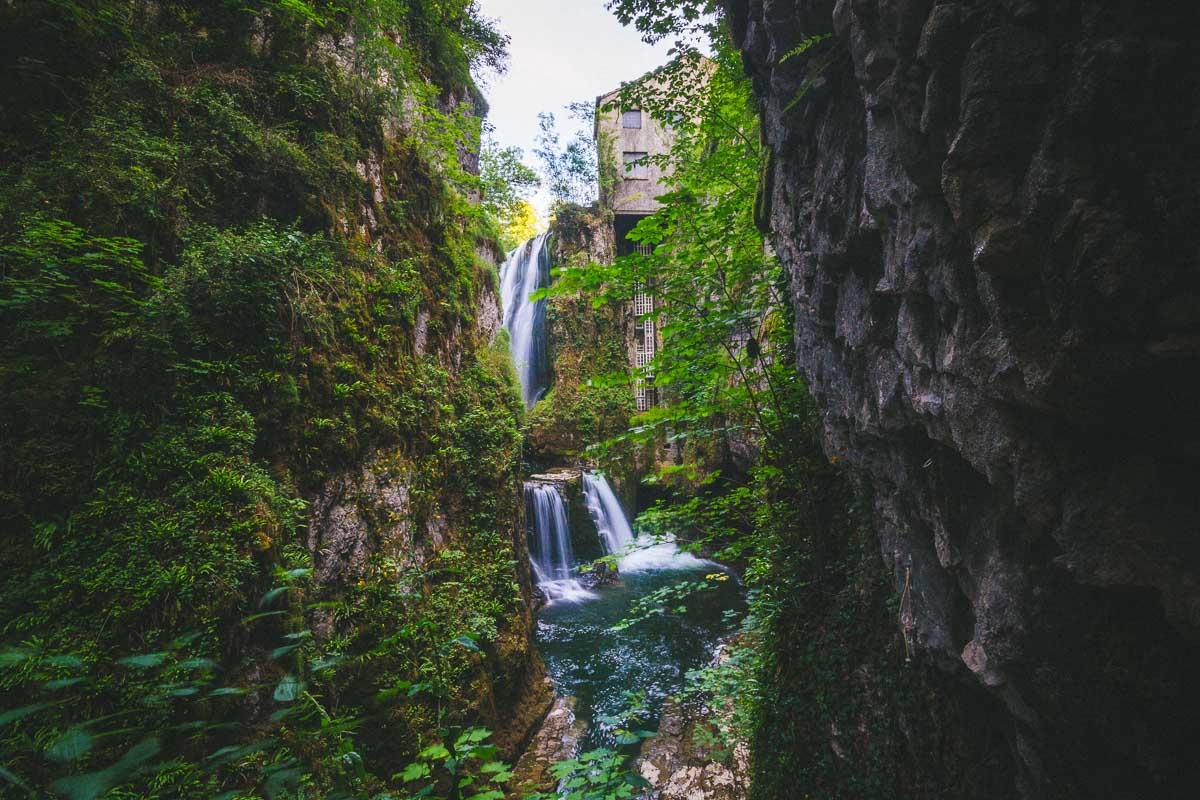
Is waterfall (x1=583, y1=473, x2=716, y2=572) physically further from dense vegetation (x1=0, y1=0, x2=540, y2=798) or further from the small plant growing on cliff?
the small plant growing on cliff

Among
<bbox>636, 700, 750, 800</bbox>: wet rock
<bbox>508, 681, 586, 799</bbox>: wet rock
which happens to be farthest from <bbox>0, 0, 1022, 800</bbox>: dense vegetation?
<bbox>508, 681, 586, 799</bbox>: wet rock

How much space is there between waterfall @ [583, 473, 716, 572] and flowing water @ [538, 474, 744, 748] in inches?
13.5

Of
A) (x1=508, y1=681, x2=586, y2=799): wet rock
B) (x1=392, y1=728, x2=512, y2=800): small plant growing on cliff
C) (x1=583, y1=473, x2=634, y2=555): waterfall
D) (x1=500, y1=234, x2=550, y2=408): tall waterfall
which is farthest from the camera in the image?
(x1=500, y1=234, x2=550, y2=408): tall waterfall

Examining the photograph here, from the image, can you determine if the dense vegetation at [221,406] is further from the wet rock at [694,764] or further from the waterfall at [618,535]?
the waterfall at [618,535]

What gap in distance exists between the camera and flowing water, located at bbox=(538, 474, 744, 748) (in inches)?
267

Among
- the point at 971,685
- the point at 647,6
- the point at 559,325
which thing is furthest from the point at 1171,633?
the point at 559,325

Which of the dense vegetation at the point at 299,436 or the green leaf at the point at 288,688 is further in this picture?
the dense vegetation at the point at 299,436

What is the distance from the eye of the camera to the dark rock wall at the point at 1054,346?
46.3 inches

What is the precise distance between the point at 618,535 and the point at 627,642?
203 inches

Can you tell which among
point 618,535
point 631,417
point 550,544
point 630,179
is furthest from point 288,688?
point 630,179

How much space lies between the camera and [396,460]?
17.9ft

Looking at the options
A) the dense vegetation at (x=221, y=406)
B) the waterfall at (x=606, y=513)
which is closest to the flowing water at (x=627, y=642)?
the waterfall at (x=606, y=513)

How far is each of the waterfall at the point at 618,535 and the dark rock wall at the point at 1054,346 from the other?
10.6 meters

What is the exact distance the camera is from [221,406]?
3.68m
